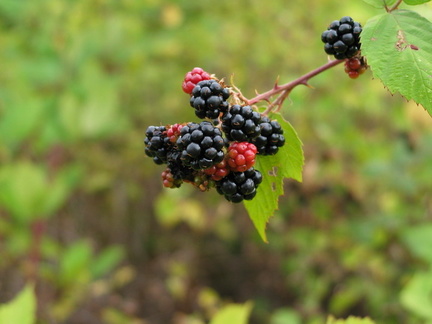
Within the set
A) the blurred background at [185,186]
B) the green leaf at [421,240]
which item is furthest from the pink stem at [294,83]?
the green leaf at [421,240]

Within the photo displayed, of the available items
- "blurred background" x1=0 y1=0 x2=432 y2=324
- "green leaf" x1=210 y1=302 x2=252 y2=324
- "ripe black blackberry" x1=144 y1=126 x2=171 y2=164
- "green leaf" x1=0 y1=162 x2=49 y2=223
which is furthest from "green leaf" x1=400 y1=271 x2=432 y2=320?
"green leaf" x1=0 y1=162 x2=49 y2=223

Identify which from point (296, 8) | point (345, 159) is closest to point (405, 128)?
point (345, 159)

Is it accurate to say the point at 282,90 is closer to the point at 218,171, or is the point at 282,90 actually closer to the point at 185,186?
the point at 218,171

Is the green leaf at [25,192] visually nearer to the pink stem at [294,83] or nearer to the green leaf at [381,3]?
the pink stem at [294,83]

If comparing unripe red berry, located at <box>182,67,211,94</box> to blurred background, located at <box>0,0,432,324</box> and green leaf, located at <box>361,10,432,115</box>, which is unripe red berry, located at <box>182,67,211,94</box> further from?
blurred background, located at <box>0,0,432,324</box>

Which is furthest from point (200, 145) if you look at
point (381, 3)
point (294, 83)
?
point (381, 3)

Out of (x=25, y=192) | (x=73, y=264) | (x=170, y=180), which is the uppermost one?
(x=25, y=192)
